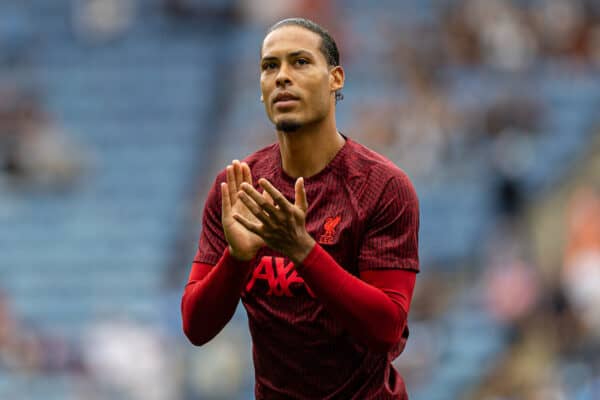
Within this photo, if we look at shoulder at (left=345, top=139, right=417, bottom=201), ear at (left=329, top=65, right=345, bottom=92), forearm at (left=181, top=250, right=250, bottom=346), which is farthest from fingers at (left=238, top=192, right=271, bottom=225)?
ear at (left=329, top=65, right=345, bottom=92)

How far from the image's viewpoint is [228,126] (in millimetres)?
12805

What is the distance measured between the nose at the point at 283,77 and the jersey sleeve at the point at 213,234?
35 cm

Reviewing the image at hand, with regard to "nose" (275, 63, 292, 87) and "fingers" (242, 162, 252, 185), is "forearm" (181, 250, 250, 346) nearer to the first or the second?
"fingers" (242, 162, 252, 185)

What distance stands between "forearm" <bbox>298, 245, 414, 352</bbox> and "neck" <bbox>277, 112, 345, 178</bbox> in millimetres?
424

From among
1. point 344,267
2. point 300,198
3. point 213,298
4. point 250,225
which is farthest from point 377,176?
point 213,298

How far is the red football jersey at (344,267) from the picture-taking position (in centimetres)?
368

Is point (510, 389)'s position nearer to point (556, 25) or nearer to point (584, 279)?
point (584, 279)

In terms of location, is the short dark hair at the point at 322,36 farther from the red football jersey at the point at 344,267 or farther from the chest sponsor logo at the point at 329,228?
the chest sponsor logo at the point at 329,228

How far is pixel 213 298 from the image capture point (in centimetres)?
364

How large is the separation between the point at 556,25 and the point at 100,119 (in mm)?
4790

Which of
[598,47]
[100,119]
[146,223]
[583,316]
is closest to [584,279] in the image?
[583,316]

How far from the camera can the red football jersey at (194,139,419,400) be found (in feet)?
12.1

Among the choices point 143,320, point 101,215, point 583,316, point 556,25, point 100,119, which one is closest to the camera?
point 583,316

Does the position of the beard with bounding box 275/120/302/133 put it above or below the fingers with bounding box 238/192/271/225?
above
